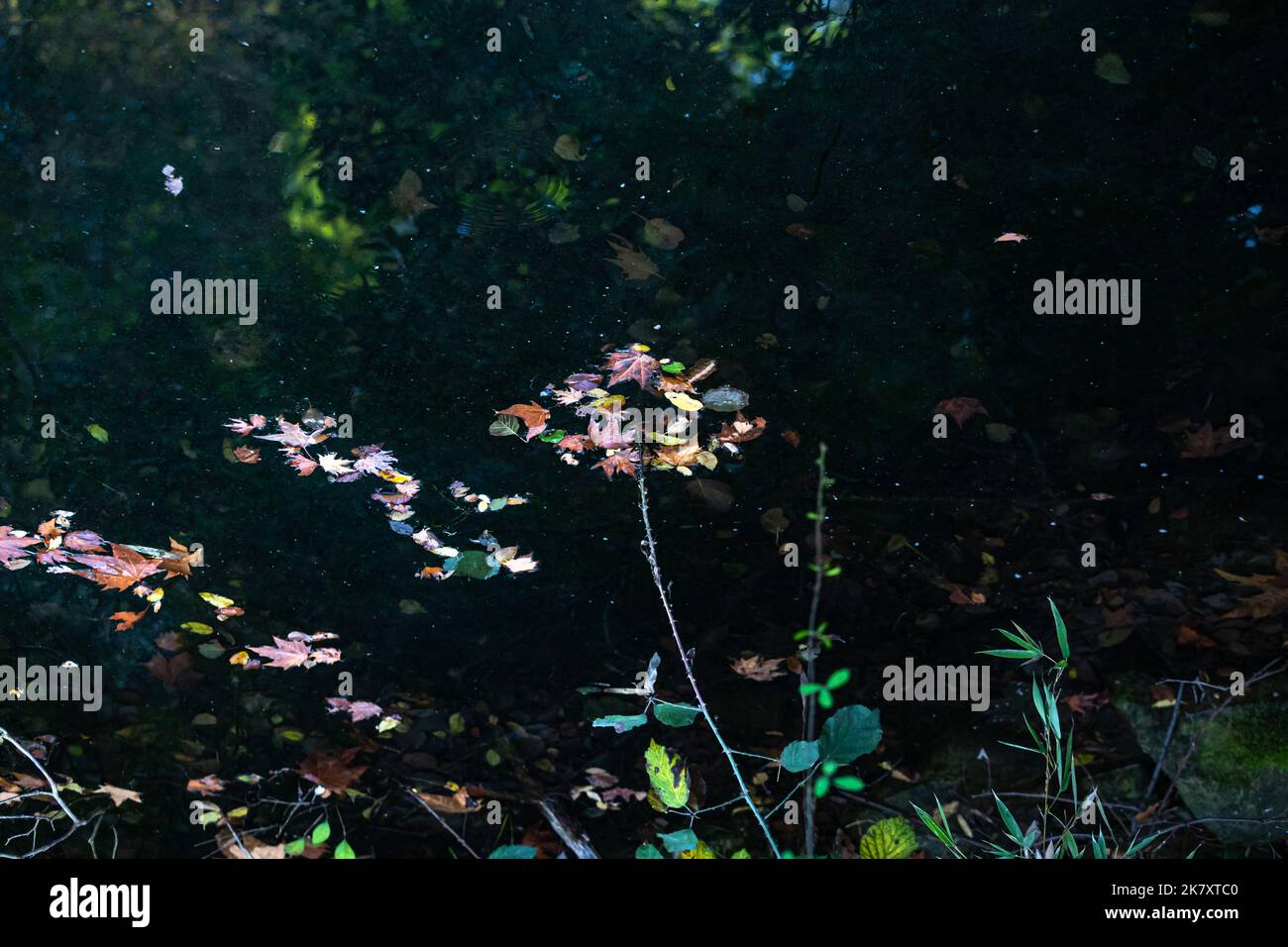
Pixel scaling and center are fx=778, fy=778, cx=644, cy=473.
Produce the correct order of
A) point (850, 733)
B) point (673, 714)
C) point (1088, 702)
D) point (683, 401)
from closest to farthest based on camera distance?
1. point (850, 733)
2. point (673, 714)
3. point (1088, 702)
4. point (683, 401)

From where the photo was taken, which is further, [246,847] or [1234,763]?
[246,847]

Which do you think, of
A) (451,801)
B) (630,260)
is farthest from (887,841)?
(630,260)

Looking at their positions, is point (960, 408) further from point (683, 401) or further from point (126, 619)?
point (126, 619)

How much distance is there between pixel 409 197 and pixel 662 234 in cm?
77

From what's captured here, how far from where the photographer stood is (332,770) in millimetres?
2295

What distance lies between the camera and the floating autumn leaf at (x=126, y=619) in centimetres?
237

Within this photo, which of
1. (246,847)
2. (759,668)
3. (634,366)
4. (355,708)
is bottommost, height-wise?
(246,847)

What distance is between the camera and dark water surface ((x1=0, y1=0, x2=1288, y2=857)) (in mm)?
2260

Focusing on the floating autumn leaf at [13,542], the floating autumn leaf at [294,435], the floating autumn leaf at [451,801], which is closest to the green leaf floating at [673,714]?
the floating autumn leaf at [451,801]

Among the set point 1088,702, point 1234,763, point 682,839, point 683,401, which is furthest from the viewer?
point 683,401

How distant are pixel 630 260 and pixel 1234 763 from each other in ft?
7.13

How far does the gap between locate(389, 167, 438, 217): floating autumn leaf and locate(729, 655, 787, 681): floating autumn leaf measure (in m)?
1.65

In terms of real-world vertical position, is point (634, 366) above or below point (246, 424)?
above

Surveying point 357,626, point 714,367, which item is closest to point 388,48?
point 714,367
